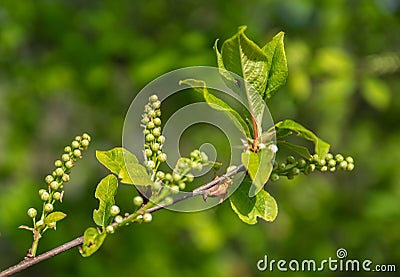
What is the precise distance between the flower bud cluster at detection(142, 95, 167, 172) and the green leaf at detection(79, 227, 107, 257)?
11 cm

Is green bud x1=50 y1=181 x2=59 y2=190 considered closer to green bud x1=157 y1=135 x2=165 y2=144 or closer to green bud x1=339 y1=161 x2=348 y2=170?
green bud x1=157 y1=135 x2=165 y2=144

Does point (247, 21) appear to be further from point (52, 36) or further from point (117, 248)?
point (117, 248)

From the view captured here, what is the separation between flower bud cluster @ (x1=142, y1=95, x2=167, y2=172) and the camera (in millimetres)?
757

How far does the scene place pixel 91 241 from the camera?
721 mm

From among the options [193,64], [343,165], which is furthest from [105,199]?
[193,64]

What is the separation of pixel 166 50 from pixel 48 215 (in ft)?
4.78

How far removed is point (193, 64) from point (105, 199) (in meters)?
1.31

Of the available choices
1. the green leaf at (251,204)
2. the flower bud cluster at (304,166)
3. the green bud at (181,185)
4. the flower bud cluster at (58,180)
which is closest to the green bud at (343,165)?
the flower bud cluster at (304,166)

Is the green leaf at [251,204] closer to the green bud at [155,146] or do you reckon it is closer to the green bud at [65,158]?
the green bud at [155,146]

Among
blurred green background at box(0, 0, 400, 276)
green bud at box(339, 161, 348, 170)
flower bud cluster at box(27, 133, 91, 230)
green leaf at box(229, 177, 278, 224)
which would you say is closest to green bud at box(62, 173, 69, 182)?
flower bud cluster at box(27, 133, 91, 230)

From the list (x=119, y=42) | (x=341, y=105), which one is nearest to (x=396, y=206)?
(x=341, y=105)

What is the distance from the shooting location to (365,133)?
9.80 ft

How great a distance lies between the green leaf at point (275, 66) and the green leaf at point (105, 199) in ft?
0.81

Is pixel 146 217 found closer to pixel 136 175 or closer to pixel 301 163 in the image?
pixel 136 175
